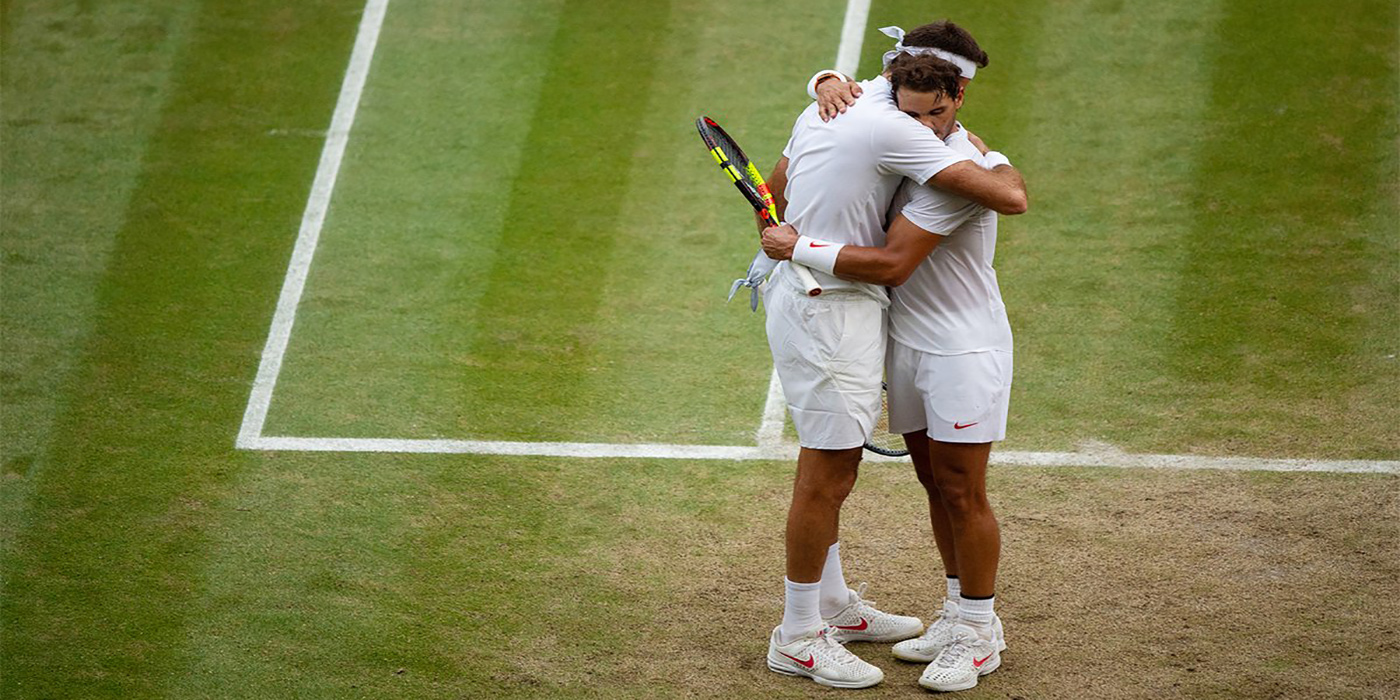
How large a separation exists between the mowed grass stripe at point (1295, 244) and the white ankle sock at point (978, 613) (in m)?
2.13

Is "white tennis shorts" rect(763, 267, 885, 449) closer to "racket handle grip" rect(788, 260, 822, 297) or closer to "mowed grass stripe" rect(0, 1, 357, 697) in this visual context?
"racket handle grip" rect(788, 260, 822, 297)

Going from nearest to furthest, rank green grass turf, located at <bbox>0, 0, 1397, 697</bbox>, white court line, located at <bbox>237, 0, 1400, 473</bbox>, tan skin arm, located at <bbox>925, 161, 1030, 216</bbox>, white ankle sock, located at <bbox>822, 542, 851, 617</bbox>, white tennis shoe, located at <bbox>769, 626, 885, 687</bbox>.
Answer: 1. tan skin arm, located at <bbox>925, 161, 1030, 216</bbox>
2. white tennis shoe, located at <bbox>769, 626, 885, 687</bbox>
3. white ankle sock, located at <bbox>822, 542, 851, 617</bbox>
4. green grass turf, located at <bbox>0, 0, 1397, 697</bbox>
5. white court line, located at <bbox>237, 0, 1400, 473</bbox>

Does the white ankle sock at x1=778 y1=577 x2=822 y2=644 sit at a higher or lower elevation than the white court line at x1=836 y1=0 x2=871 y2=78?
lower

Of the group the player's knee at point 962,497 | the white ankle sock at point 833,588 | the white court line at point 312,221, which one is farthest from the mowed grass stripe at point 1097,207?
the white court line at point 312,221

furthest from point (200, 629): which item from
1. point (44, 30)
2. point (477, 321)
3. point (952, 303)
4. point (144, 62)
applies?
point (44, 30)

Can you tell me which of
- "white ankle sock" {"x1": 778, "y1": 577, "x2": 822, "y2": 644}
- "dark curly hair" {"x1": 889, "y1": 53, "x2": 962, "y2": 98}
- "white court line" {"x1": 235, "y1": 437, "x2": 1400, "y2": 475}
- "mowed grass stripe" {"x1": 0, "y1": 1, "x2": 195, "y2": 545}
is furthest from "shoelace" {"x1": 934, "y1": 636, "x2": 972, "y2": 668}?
"mowed grass stripe" {"x1": 0, "y1": 1, "x2": 195, "y2": 545}

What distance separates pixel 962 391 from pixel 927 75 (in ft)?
3.76

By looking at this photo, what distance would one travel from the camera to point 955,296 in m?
5.79

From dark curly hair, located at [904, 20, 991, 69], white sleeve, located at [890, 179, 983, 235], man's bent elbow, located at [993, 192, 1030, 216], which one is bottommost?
white sleeve, located at [890, 179, 983, 235]

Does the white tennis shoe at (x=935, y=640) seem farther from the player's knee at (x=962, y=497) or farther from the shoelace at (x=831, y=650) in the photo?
the player's knee at (x=962, y=497)

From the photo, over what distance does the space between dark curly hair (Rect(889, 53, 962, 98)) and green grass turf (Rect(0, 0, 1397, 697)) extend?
223cm

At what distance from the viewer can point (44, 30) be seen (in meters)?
11.2

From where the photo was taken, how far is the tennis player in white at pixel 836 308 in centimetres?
552

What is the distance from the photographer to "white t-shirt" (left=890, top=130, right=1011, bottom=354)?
18.9 ft
